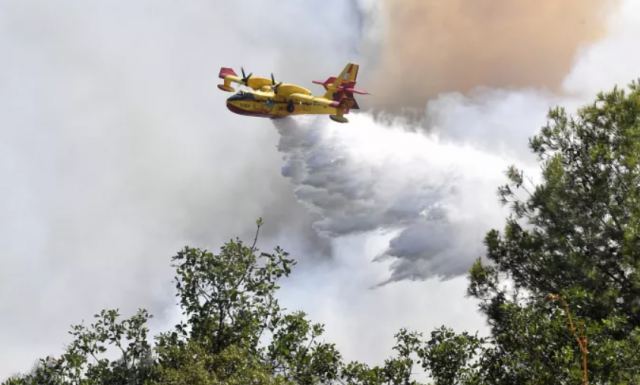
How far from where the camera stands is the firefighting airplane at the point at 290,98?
98125 millimetres

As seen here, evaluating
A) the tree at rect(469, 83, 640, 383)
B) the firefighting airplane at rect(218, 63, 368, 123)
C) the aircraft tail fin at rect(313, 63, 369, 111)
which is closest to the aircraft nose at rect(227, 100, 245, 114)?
the firefighting airplane at rect(218, 63, 368, 123)

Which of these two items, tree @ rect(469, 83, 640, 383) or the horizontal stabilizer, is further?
the horizontal stabilizer

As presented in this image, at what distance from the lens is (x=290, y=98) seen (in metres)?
100

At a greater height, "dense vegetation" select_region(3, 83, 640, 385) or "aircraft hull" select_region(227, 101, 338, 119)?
"aircraft hull" select_region(227, 101, 338, 119)

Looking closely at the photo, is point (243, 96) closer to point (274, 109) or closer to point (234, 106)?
point (234, 106)

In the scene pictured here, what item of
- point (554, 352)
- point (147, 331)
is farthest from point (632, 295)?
point (147, 331)

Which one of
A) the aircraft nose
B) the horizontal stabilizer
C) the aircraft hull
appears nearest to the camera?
the aircraft nose

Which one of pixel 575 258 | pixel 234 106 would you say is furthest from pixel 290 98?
pixel 575 258

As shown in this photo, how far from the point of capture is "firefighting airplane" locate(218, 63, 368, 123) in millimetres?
98125

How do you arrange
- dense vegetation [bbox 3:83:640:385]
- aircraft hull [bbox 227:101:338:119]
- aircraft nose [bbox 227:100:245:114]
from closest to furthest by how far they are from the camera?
dense vegetation [bbox 3:83:640:385], aircraft nose [bbox 227:100:245:114], aircraft hull [bbox 227:101:338:119]

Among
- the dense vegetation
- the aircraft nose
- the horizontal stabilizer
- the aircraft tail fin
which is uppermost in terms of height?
the horizontal stabilizer

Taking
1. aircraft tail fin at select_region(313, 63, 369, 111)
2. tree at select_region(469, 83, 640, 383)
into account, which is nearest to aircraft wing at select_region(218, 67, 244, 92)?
aircraft tail fin at select_region(313, 63, 369, 111)

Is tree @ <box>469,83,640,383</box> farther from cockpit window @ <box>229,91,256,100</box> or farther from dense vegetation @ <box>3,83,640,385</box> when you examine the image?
cockpit window @ <box>229,91,256,100</box>

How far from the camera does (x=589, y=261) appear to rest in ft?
117
